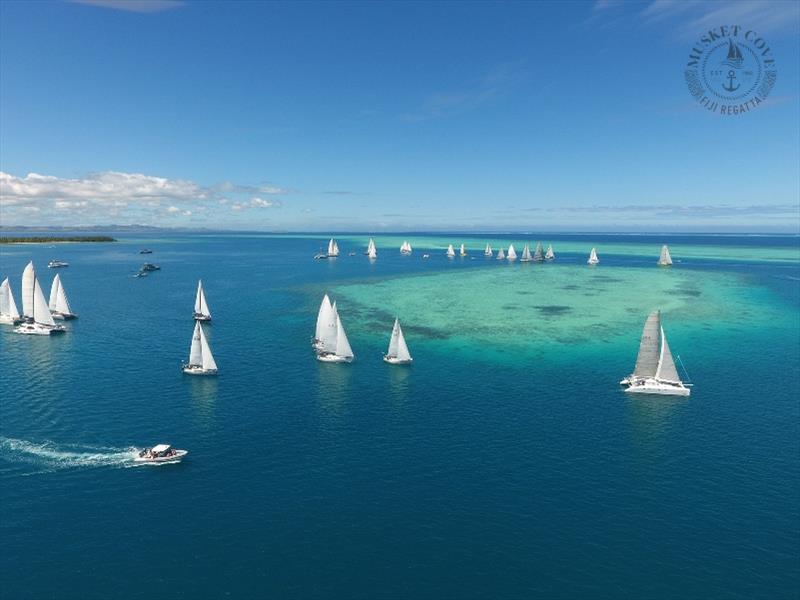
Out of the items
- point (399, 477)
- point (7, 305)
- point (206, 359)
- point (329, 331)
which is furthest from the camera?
point (7, 305)

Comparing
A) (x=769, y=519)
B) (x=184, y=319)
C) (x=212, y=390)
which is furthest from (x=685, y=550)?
(x=184, y=319)

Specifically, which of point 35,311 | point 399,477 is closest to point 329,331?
point 399,477

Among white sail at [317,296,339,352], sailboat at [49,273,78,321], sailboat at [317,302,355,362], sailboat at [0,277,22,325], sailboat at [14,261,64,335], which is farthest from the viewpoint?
sailboat at [49,273,78,321]

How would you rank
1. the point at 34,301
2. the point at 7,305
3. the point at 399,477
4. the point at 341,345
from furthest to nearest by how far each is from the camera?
the point at 7,305 < the point at 34,301 < the point at 341,345 < the point at 399,477

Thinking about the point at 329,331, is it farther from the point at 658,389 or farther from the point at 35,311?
the point at 35,311

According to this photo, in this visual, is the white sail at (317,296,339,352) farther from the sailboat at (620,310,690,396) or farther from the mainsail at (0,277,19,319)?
the mainsail at (0,277,19,319)

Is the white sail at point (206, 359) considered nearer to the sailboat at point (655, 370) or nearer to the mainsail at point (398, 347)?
the mainsail at point (398, 347)

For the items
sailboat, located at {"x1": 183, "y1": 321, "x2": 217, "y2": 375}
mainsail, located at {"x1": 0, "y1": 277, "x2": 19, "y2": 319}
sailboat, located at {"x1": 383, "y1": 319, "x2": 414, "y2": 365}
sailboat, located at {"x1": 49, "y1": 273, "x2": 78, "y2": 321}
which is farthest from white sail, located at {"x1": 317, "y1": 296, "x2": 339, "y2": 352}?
mainsail, located at {"x1": 0, "y1": 277, "x2": 19, "y2": 319}
